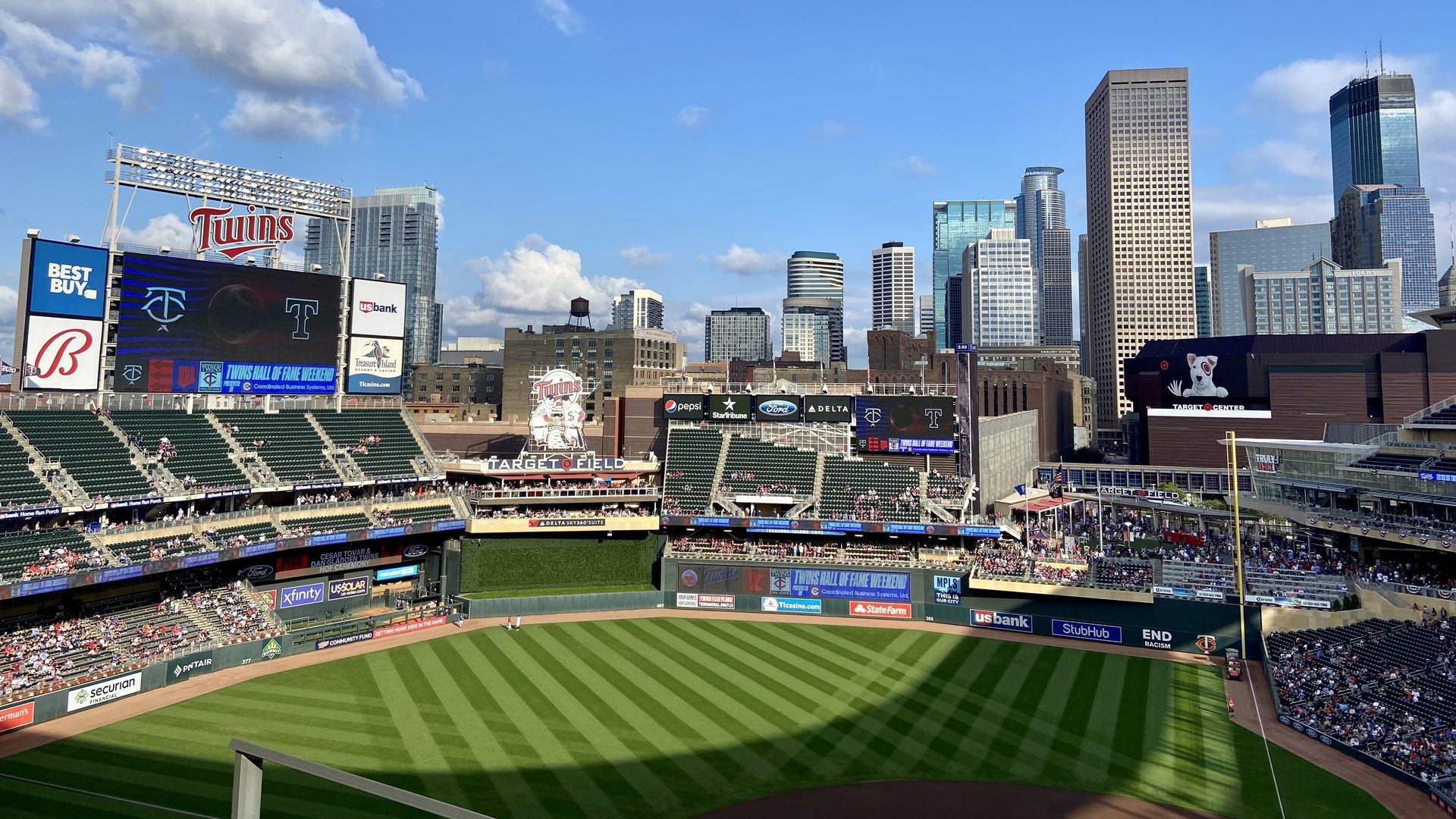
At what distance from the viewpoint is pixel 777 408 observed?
63406 millimetres

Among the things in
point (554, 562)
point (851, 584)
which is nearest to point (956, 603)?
point (851, 584)

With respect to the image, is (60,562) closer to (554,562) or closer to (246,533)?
(246,533)

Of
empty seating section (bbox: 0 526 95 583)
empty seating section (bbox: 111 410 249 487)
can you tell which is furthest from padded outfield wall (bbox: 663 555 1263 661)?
empty seating section (bbox: 0 526 95 583)

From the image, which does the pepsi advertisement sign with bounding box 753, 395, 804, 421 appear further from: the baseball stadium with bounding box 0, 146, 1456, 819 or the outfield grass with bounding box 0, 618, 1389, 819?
the outfield grass with bounding box 0, 618, 1389, 819

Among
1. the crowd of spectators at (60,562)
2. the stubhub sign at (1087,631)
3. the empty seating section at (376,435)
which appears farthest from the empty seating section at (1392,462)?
the crowd of spectators at (60,562)

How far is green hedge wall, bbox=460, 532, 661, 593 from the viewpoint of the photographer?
5181 centimetres

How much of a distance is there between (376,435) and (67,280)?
18.5 meters

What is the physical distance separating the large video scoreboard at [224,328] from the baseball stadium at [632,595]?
0.17 metres

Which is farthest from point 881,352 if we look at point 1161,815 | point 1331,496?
point 1161,815

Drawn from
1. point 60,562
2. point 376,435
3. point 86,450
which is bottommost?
point 60,562

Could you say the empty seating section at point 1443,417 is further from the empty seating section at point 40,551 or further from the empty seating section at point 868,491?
the empty seating section at point 40,551

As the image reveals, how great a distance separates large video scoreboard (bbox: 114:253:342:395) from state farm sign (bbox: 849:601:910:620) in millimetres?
35948

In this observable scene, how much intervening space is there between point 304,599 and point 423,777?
25.7 m

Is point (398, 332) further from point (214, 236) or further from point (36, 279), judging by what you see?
point (36, 279)
